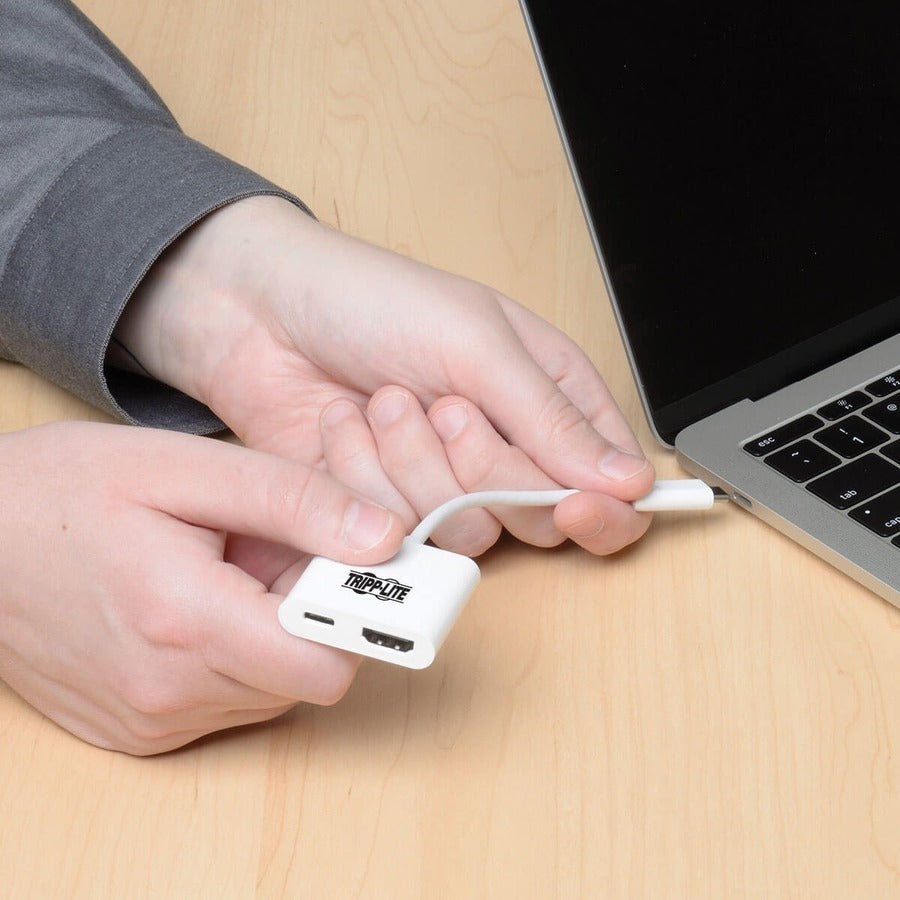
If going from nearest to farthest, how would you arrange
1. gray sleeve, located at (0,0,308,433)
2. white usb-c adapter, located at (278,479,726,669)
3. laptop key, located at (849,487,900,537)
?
white usb-c adapter, located at (278,479,726,669) < laptop key, located at (849,487,900,537) < gray sleeve, located at (0,0,308,433)

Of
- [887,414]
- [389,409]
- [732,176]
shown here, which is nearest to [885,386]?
[887,414]

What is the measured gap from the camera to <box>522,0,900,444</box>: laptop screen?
0.57 meters

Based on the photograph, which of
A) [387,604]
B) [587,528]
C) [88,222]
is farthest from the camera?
[88,222]

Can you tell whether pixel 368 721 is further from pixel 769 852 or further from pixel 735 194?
pixel 735 194

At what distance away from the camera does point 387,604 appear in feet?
1.43

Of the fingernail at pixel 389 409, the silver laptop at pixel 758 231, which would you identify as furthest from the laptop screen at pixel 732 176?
the fingernail at pixel 389 409

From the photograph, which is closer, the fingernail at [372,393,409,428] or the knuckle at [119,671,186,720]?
the knuckle at [119,671,186,720]

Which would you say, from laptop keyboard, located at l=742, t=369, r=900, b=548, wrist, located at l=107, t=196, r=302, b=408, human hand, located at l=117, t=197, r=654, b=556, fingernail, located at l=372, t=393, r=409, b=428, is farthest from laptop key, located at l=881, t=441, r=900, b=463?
wrist, located at l=107, t=196, r=302, b=408

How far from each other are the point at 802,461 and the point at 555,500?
0.13 meters

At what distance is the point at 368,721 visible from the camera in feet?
1.68

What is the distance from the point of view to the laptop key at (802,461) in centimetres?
57

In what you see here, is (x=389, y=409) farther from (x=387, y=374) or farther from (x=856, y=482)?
(x=856, y=482)

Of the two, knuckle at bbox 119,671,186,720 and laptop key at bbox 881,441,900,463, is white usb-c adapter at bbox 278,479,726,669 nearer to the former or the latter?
knuckle at bbox 119,671,186,720

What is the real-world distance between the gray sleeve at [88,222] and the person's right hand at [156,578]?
0.16m
